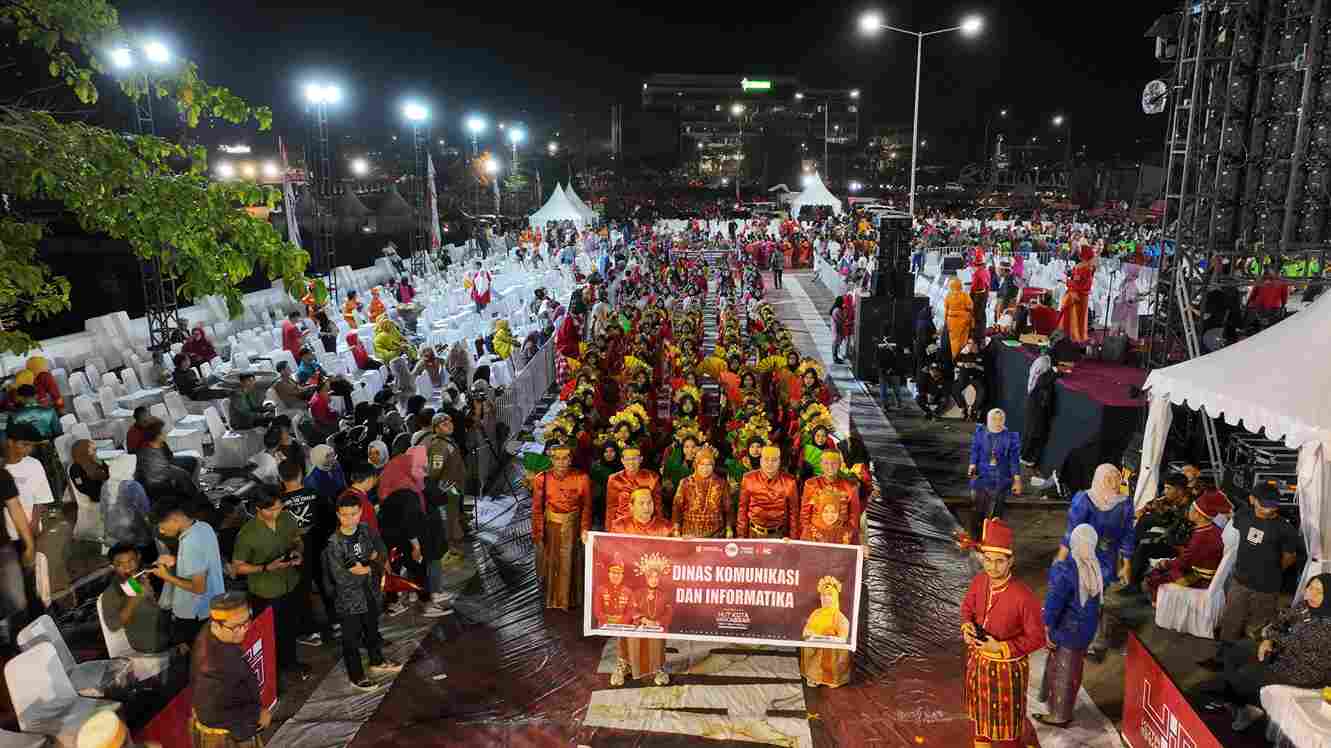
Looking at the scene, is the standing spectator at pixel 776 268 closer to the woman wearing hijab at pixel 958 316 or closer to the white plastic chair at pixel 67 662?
the woman wearing hijab at pixel 958 316

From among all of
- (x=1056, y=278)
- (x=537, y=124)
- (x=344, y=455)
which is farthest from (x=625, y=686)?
(x=537, y=124)

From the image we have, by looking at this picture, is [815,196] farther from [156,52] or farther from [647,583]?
[156,52]

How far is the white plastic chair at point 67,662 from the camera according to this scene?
481 cm

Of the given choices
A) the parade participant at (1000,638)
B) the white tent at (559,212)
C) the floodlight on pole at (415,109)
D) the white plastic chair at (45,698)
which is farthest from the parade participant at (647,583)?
the white tent at (559,212)

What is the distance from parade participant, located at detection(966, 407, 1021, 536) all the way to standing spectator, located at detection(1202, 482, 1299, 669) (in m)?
2.13

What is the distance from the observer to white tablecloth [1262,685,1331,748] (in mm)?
Answer: 4363

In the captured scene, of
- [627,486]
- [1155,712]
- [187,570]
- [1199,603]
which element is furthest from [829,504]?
[187,570]

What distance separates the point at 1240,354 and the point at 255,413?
35.4 ft

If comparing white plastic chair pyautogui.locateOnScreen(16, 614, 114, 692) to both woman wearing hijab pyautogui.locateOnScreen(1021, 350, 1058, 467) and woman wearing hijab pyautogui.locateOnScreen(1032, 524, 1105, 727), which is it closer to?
woman wearing hijab pyautogui.locateOnScreen(1032, 524, 1105, 727)

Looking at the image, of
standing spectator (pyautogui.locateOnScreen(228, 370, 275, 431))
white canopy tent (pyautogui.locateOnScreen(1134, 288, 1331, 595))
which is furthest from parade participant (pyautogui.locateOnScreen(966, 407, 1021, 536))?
standing spectator (pyautogui.locateOnScreen(228, 370, 275, 431))

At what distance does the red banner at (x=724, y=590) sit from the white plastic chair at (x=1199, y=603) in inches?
114

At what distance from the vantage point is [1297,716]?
452cm

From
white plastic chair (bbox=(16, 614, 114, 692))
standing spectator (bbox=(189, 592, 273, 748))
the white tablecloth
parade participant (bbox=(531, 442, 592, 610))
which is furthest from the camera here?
parade participant (bbox=(531, 442, 592, 610))

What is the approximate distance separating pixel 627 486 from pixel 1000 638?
2.95m
